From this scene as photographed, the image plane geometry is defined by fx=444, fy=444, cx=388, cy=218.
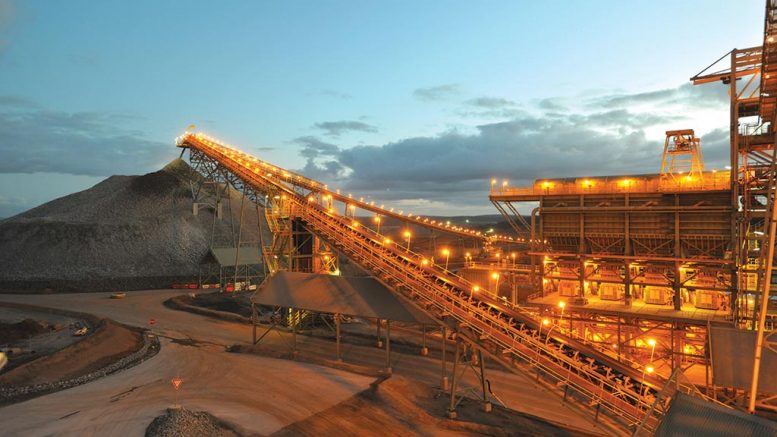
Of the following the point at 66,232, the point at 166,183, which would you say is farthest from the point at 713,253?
the point at 166,183

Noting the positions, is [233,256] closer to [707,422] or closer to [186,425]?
[186,425]

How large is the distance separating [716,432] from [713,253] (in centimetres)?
2792

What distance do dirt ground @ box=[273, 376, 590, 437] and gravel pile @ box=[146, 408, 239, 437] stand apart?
2839mm

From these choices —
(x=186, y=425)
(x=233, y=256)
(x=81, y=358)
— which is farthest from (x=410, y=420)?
(x=233, y=256)

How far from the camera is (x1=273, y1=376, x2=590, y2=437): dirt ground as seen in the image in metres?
20.5

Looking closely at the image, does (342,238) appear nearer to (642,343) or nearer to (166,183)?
(642,343)

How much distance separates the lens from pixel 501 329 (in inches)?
952

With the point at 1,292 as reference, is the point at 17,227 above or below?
above

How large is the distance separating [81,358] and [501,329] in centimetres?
2940

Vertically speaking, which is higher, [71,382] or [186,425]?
[186,425]

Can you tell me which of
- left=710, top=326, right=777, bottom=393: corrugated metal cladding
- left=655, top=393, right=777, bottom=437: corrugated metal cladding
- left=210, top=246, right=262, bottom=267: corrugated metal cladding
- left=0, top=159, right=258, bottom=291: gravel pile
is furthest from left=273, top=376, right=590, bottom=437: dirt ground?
left=0, top=159, right=258, bottom=291: gravel pile

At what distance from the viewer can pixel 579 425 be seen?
21203 mm

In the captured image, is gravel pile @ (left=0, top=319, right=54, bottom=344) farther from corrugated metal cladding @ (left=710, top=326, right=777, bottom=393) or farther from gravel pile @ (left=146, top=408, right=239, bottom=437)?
corrugated metal cladding @ (left=710, top=326, right=777, bottom=393)

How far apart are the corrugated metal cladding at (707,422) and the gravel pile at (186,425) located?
17.3 m
